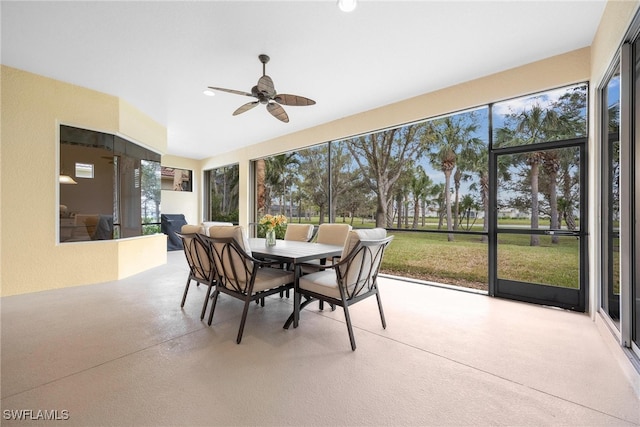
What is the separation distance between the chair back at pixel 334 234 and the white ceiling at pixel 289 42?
1943 millimetres

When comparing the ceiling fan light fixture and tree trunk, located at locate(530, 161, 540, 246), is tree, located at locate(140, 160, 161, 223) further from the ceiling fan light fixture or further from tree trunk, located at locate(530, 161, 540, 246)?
tree trunk, located at locate(530, 161, 540, 246)

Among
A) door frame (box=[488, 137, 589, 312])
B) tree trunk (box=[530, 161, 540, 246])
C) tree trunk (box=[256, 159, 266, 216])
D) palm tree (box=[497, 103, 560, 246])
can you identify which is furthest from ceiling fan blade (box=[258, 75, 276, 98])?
tree trunk (box=[256, 159, 266, 216])

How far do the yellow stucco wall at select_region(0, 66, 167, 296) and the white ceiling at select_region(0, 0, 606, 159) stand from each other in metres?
0.24

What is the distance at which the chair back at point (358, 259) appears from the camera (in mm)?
2148

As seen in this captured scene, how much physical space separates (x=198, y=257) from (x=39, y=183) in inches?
105

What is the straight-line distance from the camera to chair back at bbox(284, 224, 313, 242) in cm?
387

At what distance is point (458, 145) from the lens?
591cm

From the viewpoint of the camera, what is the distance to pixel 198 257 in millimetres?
2854

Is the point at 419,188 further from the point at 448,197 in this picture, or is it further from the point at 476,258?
the point at 476,258

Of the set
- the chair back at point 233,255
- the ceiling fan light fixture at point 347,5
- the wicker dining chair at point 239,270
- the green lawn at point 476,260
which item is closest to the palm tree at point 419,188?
the green lawn at point 476,260

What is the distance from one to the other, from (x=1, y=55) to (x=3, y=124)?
792mm

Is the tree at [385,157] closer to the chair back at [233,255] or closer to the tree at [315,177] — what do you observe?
the tree at [315,177]

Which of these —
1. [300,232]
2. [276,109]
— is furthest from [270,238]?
[276,109]

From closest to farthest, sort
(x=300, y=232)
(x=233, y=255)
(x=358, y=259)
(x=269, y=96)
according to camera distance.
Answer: (x=358, y=259)
(x=233, y=255)
(x=269, y=96)
(x=300, y=232)
